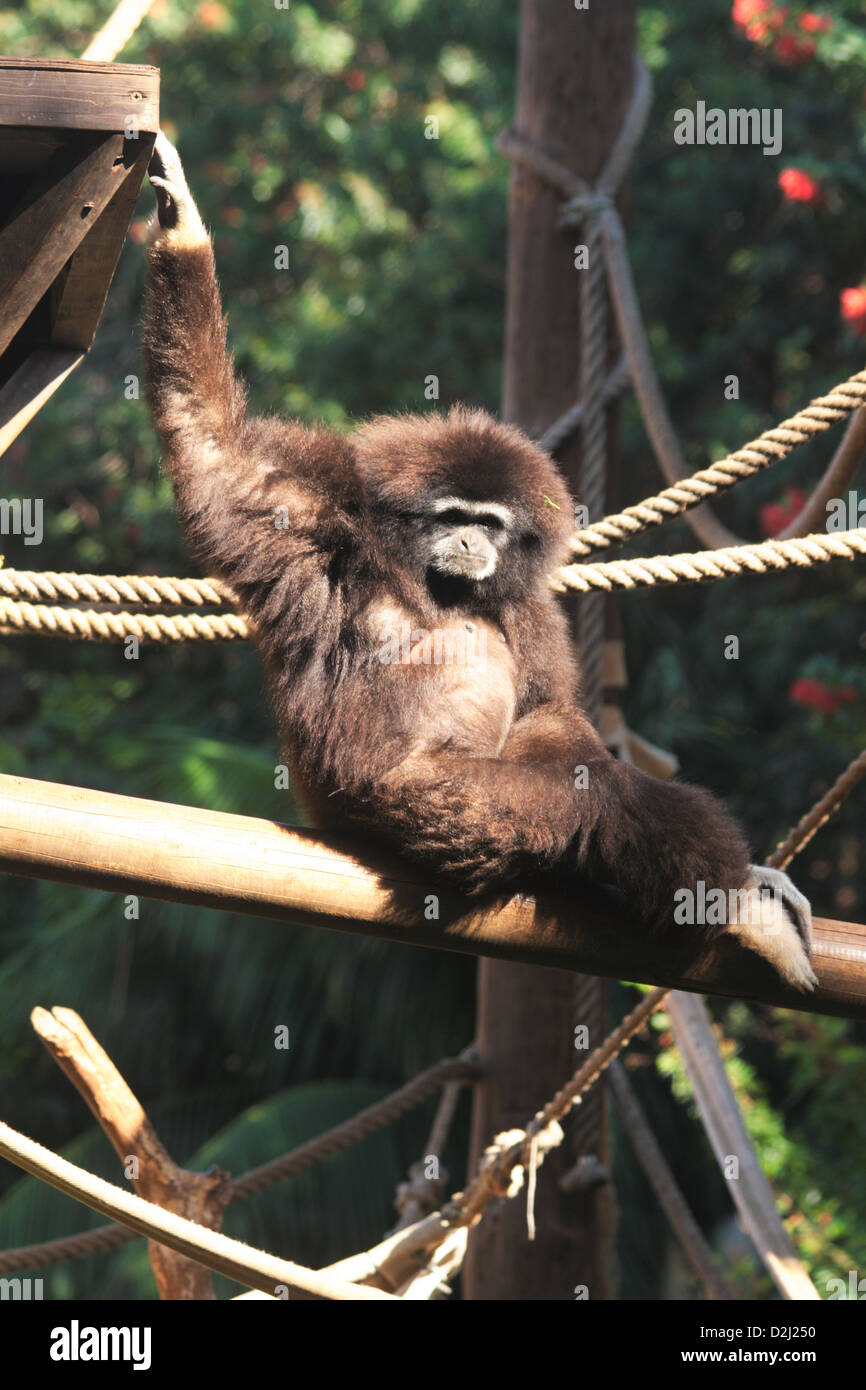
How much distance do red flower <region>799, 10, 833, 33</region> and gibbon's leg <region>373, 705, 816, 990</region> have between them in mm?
5415

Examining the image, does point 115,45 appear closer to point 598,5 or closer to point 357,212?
point 598,5

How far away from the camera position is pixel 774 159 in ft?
28.8

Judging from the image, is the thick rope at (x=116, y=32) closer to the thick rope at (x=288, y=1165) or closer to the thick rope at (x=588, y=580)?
the thick rope at (x=588, y=580)

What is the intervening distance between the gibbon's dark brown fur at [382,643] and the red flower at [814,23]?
4848 mm

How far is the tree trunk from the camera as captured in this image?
4195 millimetres

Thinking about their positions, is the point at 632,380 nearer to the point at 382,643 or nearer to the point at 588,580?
the point at 588,580

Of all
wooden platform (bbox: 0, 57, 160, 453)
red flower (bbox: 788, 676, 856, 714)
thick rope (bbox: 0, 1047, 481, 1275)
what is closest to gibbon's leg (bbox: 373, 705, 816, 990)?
wooden platform (bbox: 0, 57, 160, 453)

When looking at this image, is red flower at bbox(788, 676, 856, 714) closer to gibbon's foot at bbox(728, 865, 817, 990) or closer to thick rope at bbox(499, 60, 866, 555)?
thick rope at bbox(499, 60, 866, 555)

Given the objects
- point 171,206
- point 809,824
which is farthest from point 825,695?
point 171,206

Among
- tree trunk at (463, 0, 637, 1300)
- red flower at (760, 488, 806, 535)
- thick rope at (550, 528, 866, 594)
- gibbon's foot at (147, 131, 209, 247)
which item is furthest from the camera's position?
red flower at (760, 488, 806, 535)

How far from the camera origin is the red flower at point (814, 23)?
21.2 ft

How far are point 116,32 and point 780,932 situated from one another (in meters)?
2.22

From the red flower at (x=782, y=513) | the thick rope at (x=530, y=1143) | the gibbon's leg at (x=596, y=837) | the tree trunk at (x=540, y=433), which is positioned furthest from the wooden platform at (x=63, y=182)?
the red flower at (x=782, y=513)

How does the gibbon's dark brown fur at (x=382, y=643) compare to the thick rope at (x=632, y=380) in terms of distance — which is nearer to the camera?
the gibbon's dark brown fur at (x=382, y=643)
